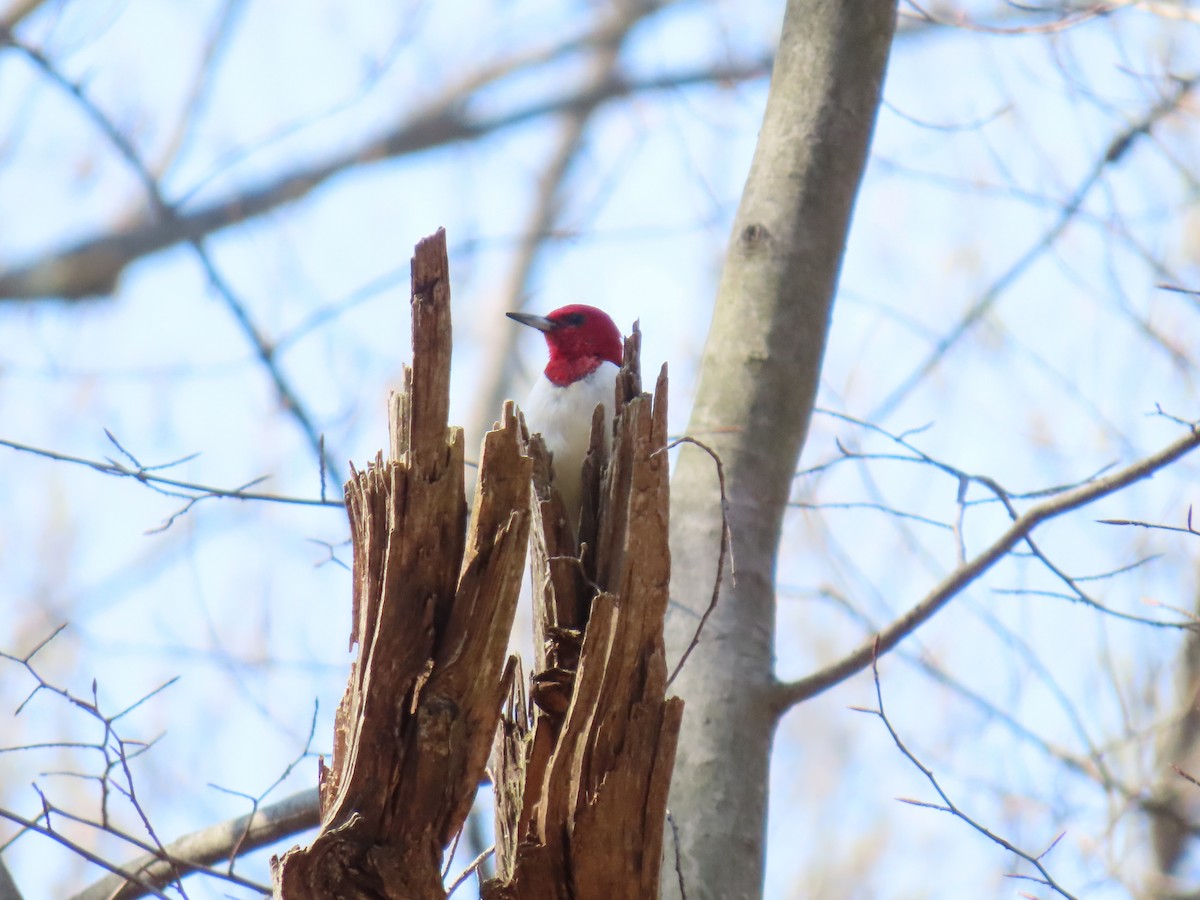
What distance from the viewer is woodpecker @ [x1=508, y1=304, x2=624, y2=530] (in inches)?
121

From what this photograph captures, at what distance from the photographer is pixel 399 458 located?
248cm

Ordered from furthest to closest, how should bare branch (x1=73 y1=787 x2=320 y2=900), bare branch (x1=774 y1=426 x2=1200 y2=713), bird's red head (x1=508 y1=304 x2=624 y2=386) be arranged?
1. bird's red head (x1=508 y1=304 x2=624 y2=386)
2. bare branch (x1=73 y1=787 x2=320 y2=900)
3. bare branch (x1=774 y1=426 x2=1200 y2=713)

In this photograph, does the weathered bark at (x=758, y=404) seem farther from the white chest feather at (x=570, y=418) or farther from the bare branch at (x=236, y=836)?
the bare branch at (x=236, y=836)

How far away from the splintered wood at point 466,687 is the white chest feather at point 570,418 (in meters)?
0.44

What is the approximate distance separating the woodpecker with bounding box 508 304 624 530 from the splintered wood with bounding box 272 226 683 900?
48cm

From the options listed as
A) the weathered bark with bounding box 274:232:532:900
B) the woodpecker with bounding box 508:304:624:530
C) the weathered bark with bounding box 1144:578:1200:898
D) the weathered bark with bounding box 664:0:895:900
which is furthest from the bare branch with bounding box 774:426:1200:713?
the weathered bark with bounding box 1144:578:1200:898

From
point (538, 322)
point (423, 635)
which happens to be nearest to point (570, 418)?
point (538, 322)

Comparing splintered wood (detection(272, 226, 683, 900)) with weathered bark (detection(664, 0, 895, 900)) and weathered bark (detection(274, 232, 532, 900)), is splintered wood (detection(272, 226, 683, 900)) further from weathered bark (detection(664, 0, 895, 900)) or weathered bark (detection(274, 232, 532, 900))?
weathered bark (detection(664, 0, 895, 900))

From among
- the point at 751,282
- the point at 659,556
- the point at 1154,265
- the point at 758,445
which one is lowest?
the point at 659,556

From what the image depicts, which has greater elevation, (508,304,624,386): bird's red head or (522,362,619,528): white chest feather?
(508,304,624,386): bird's red head

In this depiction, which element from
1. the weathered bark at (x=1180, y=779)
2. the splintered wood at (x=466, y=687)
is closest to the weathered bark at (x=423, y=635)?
the splintered wood at (x=466, y=687)

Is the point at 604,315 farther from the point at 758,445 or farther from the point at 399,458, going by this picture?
the point at 399,458

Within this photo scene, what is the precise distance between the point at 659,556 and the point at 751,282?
1502mm

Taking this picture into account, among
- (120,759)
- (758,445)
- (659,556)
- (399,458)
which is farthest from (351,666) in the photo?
(758,445)
